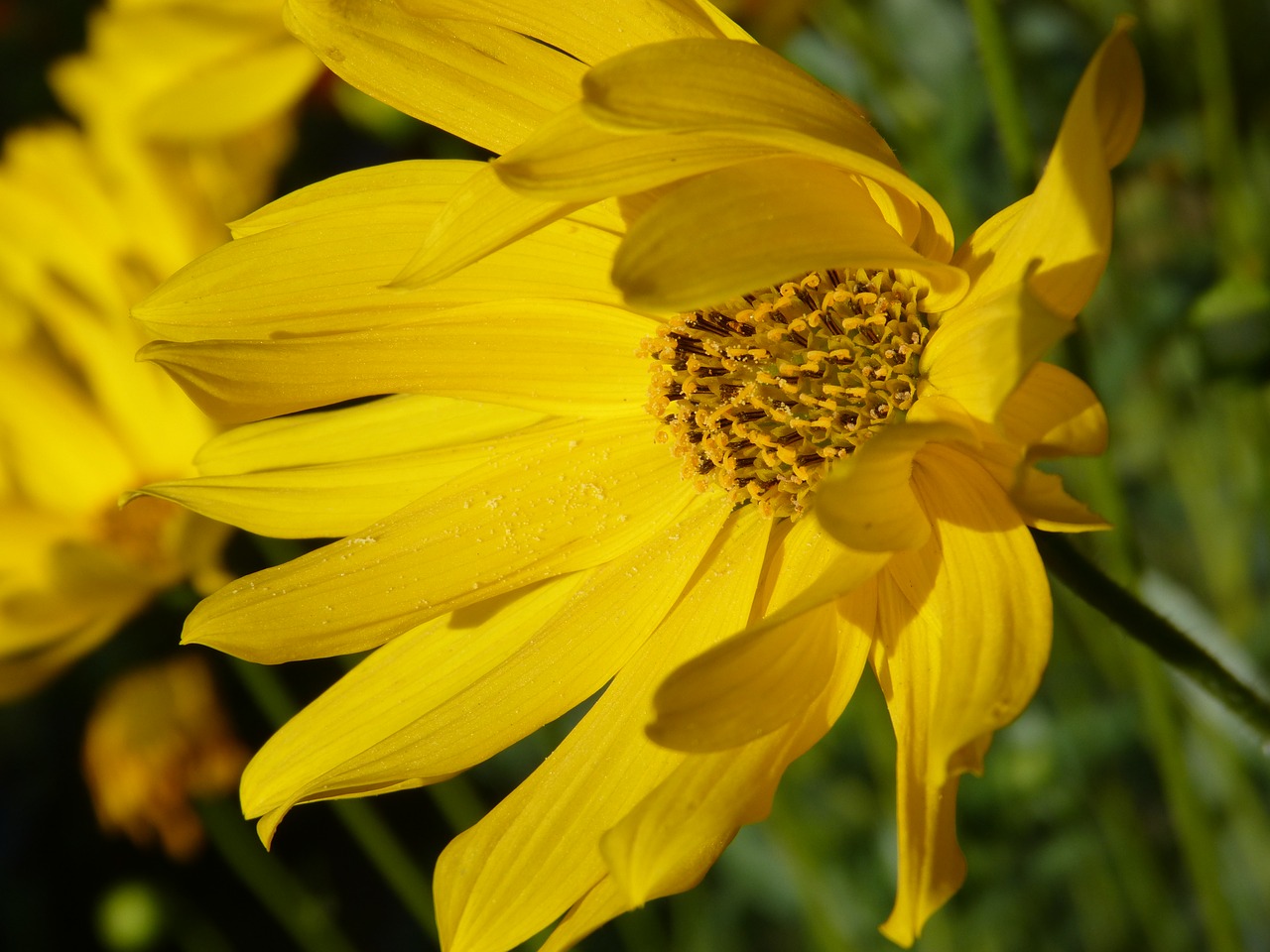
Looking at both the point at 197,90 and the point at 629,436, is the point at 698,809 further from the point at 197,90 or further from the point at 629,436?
the point at 197,90

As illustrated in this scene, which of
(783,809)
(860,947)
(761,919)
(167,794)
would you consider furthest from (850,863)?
(167,794)

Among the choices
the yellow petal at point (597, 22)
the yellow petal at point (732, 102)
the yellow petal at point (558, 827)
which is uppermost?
the yellow petal at point (597, 22)

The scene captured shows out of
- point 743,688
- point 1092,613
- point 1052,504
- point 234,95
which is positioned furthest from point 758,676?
point 234,95

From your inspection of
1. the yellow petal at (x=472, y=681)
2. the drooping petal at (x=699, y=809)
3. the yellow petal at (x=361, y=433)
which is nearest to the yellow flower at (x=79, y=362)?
the yellow petal at (x=361, y=433)

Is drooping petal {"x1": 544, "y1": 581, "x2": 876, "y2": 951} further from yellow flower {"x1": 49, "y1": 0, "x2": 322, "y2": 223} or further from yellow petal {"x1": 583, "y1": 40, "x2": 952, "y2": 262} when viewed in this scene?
yellow flower {"x1": 49, "y1": 0, "x2": 322, "y2": 223}

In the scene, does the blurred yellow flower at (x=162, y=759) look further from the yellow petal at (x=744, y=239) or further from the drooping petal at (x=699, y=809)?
the yellow petal at (x=744, y=239)

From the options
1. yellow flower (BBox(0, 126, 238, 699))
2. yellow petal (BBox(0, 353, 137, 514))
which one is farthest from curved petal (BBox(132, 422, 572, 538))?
yellow petal (BBox(0, 353, 137, 514))
